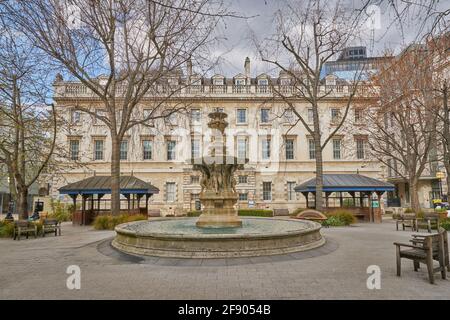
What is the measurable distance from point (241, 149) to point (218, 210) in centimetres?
2276

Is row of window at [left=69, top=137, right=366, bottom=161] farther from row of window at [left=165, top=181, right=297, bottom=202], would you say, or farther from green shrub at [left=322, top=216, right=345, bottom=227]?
green shrub at [left=322, top=216, right=345, bottom=227]

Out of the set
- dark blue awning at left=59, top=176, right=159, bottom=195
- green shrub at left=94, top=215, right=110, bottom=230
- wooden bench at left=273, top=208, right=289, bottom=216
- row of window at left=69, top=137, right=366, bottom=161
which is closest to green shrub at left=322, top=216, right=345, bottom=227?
wooden bench at left=273, top=208, right=289, bottom=216

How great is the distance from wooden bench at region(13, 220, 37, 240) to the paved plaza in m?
4.53

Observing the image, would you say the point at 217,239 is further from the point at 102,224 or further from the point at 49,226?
the point at 102,224

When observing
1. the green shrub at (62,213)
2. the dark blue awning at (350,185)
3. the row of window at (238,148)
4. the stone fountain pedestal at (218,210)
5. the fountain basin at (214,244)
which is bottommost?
the green shrub at (62,213)

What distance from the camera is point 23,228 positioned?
12.8 meters

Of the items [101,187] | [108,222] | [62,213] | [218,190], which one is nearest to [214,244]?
Result: [218,190]

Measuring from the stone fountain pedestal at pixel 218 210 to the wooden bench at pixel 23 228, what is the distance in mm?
7942

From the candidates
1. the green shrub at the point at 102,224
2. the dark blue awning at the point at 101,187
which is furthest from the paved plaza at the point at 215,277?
the dark blue awning at the point at 101,187

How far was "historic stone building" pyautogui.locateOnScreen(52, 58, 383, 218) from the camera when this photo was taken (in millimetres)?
32656

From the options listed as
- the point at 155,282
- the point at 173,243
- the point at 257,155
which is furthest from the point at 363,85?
the point at 155,282

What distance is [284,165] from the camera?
109ft

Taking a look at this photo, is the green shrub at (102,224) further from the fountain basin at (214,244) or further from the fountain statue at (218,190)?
Result: the fountain basin at (214,244)

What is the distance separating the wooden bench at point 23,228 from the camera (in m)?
12.5
